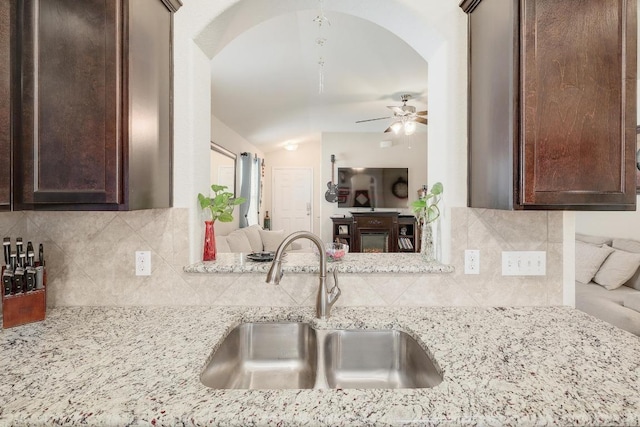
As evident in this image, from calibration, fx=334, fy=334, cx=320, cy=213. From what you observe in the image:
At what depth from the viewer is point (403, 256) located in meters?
1.70

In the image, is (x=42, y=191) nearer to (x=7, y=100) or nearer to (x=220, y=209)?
(x=7, y=100)

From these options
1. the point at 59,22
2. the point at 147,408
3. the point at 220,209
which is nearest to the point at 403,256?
the point at 220,209

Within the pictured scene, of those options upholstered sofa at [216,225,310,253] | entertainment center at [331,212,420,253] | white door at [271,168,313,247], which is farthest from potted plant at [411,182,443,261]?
white door at [271,168,313,247]

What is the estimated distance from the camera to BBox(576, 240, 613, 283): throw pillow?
3.30m

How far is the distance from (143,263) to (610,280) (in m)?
3.86

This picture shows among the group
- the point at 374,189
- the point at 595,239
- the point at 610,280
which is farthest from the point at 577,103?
the point at 374,189

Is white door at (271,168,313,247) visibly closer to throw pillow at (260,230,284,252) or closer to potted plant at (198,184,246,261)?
throw pillow at (260,230,284,252)

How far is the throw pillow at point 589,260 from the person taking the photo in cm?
330

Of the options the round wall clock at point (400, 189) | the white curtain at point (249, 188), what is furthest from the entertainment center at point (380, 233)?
the white curtain at point (249, 188)

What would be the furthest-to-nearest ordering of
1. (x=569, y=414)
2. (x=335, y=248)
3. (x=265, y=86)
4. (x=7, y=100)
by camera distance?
(x=265, y=86) < (x=335, y=248) < (x=7, y=100) < (x=569, y=414)

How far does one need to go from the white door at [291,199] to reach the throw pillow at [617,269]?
485 centimetres

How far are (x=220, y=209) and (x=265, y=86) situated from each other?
236cm

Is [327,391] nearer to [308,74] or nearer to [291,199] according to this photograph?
[308,74]

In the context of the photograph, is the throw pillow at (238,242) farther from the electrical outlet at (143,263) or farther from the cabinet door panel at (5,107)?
the cabinet door panel at (5,107)
